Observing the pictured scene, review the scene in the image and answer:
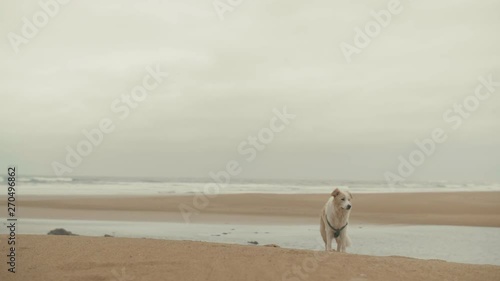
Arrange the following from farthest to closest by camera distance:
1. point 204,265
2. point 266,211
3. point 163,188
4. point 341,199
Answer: point 163,188 < point 266,211 < point 341,199 < point 204,265

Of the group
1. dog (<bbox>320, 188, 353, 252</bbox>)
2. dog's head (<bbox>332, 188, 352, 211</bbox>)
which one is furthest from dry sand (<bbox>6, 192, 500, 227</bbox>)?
dog's head (<bbox>332, 188, 352, 211</bbox>)

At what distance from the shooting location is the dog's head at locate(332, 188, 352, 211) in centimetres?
896

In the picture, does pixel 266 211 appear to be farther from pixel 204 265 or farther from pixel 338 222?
pixel 204 265

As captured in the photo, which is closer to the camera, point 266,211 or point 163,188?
point 266,211

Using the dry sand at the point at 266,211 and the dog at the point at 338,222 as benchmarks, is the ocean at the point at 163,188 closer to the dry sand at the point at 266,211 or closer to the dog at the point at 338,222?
the dry sand at the point at 266,211

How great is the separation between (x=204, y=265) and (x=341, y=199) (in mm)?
4094

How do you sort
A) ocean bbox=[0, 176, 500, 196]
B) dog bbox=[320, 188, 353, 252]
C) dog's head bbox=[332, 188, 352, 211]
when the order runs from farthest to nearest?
ocean bbox=[0, 176, 500, 196]
dog bbox=[320, 188, 353, 252]
dog's head bbox=[332, 188, 352, 211]

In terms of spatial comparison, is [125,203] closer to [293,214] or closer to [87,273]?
[293,214]

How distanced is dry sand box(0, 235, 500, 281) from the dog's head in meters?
2.55

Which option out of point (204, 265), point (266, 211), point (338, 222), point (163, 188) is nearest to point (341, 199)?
point (338, 222)

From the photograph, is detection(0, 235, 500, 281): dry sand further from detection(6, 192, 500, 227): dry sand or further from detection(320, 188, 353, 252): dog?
detection(6, 192, 500, 227): dry sand

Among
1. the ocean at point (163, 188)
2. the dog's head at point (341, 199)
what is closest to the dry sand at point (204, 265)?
the dog's head at point (341, 199)

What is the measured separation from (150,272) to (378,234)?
888 centimetres

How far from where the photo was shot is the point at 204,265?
565 cm
